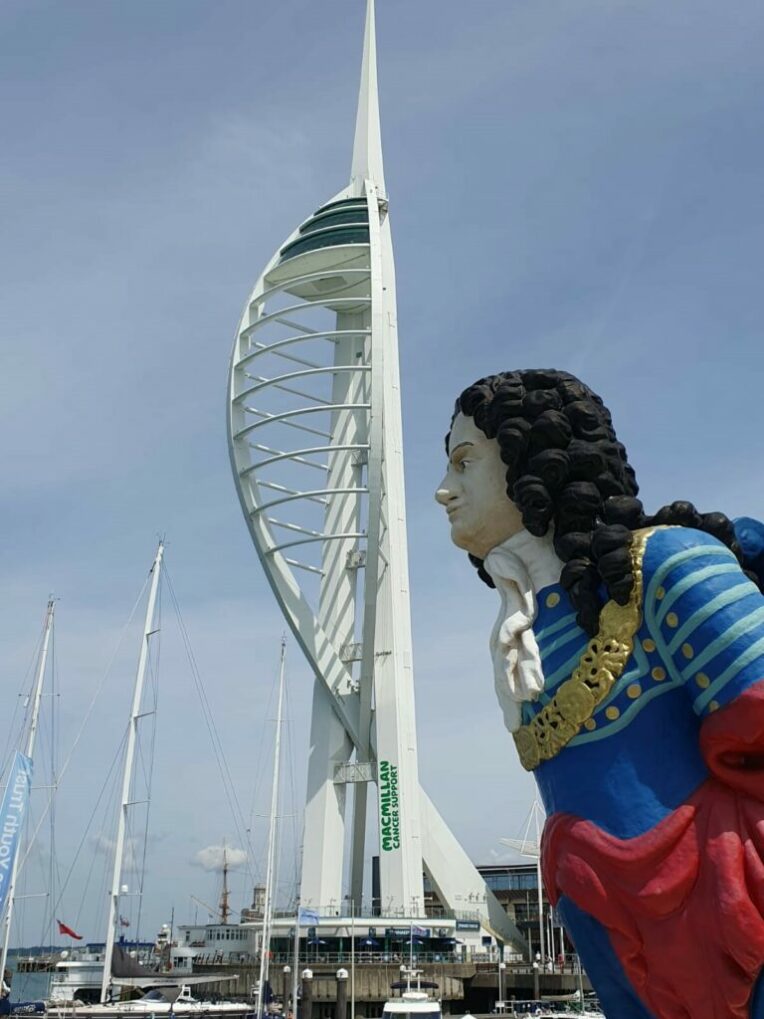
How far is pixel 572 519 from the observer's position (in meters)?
5.07

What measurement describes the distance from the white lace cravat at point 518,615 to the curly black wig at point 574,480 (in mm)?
122

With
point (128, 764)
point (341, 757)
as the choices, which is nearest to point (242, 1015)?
point (128, 764)

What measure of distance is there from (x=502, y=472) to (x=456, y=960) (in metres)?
29.2

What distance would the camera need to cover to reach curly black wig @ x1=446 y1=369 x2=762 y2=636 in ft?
16.0

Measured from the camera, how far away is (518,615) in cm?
505

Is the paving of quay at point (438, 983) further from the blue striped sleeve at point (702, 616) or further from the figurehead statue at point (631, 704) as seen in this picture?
the blue striped sleeve at point (702, 616)

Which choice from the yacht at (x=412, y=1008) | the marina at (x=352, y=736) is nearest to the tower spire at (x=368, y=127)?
the marina at (x=352, y=736)

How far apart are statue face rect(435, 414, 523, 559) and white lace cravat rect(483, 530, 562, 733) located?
0.10m

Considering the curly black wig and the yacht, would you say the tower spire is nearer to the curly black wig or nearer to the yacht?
the yacht

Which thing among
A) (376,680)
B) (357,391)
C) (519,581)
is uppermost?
(357,391)

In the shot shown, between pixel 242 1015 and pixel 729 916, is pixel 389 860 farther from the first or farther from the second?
pixel 729 916

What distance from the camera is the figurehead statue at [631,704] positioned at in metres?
4.23

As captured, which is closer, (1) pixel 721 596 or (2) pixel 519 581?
(1) pixel 721 596

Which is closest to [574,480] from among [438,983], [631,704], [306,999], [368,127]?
[631,704]
